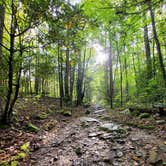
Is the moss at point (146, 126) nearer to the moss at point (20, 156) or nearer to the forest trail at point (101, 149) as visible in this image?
the forest trail at point (101, 149)

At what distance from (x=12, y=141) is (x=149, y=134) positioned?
12.9 feet

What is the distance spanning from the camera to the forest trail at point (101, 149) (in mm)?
3422

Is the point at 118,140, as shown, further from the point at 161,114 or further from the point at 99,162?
the point at 161,114

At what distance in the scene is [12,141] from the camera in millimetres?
4340

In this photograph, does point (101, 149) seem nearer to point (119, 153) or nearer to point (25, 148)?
point (119, 153)

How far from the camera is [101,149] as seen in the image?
399 cm

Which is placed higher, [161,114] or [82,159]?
[161,114]

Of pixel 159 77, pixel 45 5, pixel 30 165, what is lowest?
pixel 30 165

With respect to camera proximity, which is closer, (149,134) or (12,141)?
(12,141)

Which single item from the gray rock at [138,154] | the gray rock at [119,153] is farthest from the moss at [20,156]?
the gray rock at [138,154]

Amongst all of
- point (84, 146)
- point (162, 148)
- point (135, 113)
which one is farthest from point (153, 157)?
point (135, 113)

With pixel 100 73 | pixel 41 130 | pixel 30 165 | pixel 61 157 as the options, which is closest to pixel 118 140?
pixel 61 157

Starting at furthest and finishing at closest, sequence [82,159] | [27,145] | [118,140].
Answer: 1. [118,140]
2. [27,145]
3. [82,159]

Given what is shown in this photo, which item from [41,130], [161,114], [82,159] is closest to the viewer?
[82,159]
